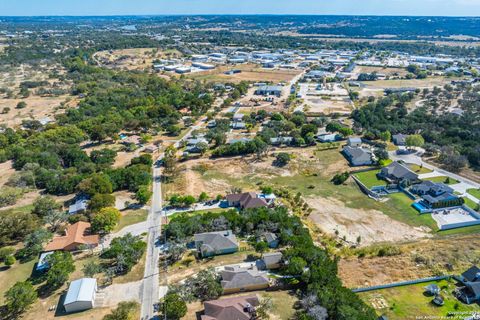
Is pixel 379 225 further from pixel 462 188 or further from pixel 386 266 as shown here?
pixel 462 188

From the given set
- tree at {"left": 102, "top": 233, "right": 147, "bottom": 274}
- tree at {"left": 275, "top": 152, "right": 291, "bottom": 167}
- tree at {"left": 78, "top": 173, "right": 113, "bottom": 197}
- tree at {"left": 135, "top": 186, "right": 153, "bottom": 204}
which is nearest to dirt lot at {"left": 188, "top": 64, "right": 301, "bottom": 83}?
tree at {"left": 275, "top": 152, "right": 291, "bottom": 167}

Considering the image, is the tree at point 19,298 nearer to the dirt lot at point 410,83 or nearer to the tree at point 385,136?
the tree at point 385,136

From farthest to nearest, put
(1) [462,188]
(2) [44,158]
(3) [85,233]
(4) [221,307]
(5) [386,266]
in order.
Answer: (2) [44,158] < (1) [462,188] < (3) [85,233] < (5) [386,266] < (4) [221,307]

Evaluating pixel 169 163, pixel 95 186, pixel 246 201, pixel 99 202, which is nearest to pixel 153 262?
pixel 99 202

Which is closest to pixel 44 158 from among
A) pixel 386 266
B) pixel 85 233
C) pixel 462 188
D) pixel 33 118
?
pixel 85 233

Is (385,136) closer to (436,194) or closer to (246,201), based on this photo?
(436,194)

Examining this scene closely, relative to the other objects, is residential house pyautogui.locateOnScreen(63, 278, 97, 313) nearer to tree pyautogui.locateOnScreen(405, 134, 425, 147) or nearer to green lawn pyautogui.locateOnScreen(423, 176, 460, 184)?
green lawn pyautogui.locateOnScreen(423, 176, 460, 184)

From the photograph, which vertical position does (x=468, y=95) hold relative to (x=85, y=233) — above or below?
above

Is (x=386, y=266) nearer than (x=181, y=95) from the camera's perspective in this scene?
Yes
